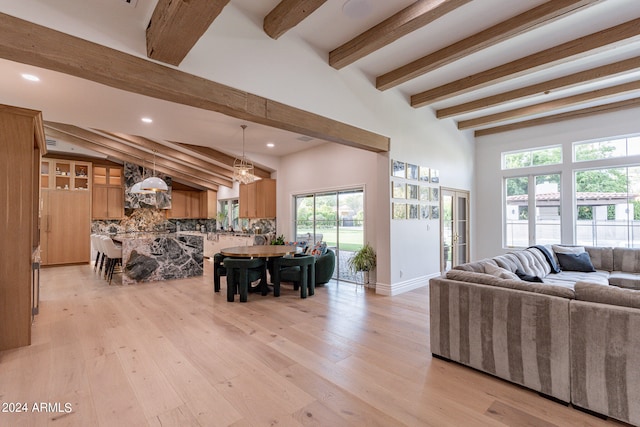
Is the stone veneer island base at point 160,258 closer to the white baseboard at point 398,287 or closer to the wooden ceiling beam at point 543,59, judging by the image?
the white baseboard at point 398,287

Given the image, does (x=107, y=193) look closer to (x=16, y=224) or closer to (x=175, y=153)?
(x=175, y=153)

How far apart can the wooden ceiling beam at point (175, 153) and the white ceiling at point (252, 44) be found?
2.24m

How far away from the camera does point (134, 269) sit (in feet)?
19.6

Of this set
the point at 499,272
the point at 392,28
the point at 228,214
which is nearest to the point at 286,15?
the point at 392,28

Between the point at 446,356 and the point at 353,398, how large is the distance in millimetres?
1048

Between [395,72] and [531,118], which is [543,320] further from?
[531,118]

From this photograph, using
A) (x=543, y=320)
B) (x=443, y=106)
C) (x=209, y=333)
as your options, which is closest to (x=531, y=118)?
(x=443, y=106)

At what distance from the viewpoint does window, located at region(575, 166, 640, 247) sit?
5469mm

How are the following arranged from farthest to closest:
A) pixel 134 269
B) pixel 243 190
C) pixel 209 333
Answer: pixel 243 190 < pixel 134 269 < pixel 209 333

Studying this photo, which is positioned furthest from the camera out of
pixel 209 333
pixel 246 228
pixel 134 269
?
pixel 246 228

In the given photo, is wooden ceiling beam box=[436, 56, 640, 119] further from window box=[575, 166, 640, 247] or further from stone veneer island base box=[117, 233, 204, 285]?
stone veneer island base box=[117, 233, 204, 285]

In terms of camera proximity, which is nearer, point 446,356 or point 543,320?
point 543,320

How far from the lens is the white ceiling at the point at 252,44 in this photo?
2.45 m

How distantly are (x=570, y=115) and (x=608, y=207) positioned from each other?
77.4 inches
